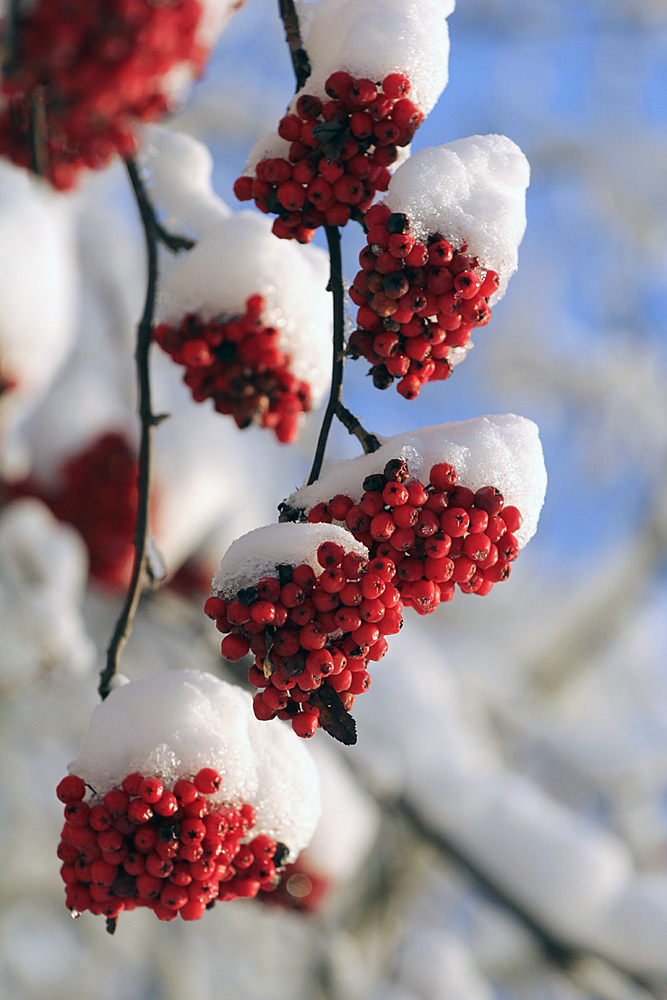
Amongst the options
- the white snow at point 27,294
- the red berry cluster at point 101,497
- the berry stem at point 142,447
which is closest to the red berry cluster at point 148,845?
the berry stem at point 142,447

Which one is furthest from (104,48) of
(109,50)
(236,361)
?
(236,361)

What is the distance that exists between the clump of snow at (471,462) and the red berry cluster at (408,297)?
0.16ft

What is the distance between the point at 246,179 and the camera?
0.75m

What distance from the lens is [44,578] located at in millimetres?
2305

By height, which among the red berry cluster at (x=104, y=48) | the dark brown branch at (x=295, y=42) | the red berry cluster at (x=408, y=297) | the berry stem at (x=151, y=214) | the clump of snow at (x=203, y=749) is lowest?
the clump of snow at (x=203, y=749)

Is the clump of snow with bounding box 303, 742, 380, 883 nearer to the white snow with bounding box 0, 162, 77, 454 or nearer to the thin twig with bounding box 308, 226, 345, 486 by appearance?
the white snow with bounding box 0, 162, 77, 454

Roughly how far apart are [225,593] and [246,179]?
0.36m

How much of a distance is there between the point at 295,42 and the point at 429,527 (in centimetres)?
45

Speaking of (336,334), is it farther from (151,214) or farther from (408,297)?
(151,214)

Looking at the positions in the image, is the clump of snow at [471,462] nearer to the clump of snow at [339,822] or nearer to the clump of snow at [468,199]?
the clump of snow at [468,199]

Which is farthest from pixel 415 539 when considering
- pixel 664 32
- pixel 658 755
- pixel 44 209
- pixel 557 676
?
pixel 664 32

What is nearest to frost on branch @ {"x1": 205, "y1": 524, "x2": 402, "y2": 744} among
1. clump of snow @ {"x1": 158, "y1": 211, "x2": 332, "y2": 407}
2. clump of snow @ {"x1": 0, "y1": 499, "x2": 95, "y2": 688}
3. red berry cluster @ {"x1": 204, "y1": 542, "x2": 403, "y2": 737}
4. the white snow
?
red berry cluster @ {"x1": 204, "y1": 542, "x2": 403, "y2": 737}

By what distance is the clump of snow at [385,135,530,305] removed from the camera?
2.19ft

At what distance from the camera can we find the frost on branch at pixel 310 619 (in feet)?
2.00
